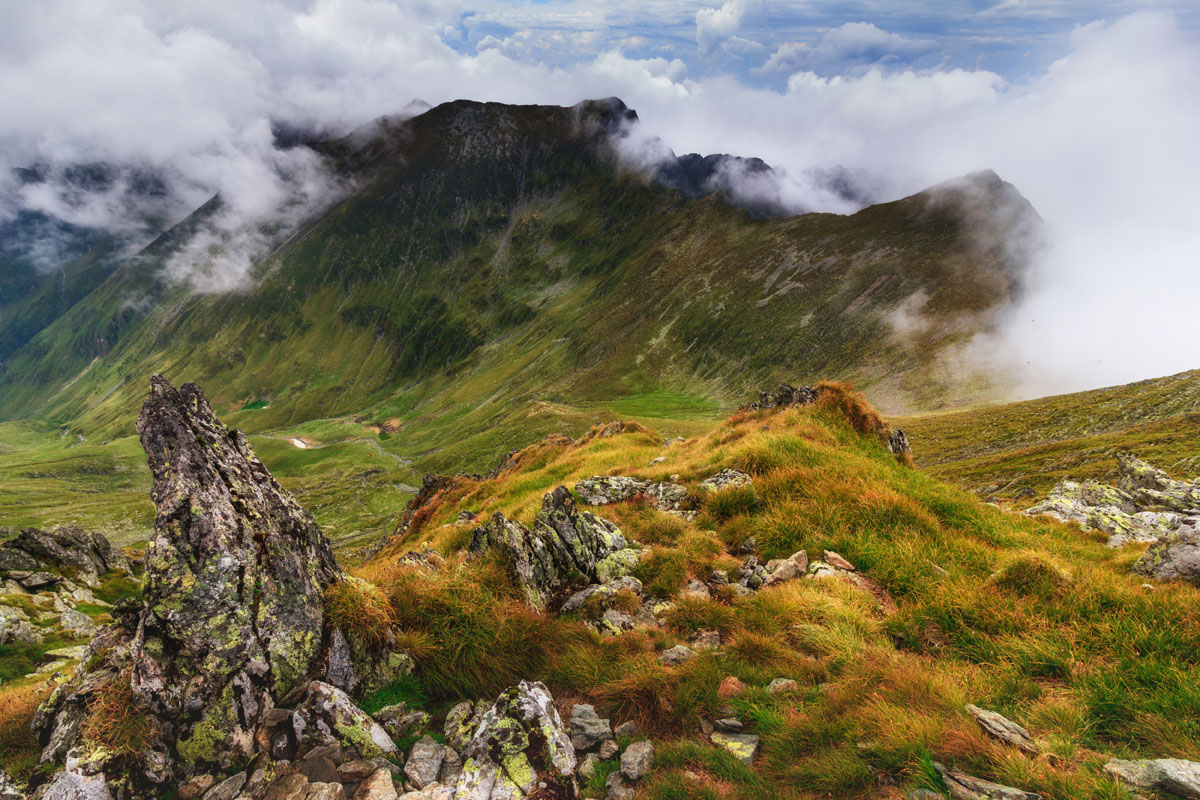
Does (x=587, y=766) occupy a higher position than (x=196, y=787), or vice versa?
(x=587, y=766)

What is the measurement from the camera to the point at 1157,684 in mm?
5504

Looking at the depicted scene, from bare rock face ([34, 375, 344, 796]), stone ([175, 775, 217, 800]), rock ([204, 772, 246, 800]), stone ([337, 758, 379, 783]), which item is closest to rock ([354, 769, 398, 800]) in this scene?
stone ([337, 758, 379, 783])

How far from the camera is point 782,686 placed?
254 inches

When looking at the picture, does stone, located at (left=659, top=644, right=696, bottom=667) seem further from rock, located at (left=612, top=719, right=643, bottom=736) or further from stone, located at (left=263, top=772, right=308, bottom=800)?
stone, located at (left=263, top=772, right=308, bottom=800)

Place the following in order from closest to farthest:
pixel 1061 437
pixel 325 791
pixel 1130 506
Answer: pixel 325 791 → pixel 1130 506 → pixel 1061 437

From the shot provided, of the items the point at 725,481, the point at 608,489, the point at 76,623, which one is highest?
the point at 725,481

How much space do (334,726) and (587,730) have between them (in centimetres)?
320

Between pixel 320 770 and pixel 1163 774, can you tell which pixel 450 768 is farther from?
pixel 1163 774

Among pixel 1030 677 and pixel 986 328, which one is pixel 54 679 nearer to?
pixel 1030 677

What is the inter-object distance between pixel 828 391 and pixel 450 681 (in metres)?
15.0

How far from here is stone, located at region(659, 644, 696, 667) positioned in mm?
7297

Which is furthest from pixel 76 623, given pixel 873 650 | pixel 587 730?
pixel 873 650

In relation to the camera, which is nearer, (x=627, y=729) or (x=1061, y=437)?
(x=627, y=729)

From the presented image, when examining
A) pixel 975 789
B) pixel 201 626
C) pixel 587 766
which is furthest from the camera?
pixel 201 626
